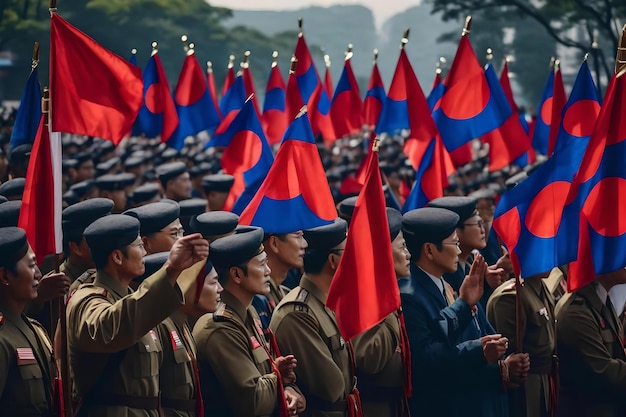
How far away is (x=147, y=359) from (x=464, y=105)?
637 cm

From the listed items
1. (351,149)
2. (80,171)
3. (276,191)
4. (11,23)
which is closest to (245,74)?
(80,171)

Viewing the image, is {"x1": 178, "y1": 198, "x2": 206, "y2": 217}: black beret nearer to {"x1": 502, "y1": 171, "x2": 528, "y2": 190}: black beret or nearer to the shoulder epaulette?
{"x1": 502, "y1": 171, "x2": 528, "y2": 190}: black beret

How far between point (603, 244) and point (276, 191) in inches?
84.1

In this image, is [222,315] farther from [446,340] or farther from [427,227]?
[427,227]

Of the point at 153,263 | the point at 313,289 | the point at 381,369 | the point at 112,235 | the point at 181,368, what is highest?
the point at 112,235

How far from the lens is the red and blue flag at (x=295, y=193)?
784 centimetres

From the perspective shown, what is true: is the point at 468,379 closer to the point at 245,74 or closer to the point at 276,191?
the point at 276,191

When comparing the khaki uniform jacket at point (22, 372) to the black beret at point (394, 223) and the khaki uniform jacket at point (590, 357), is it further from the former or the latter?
the khaki uniform jacket at point (590, 357)

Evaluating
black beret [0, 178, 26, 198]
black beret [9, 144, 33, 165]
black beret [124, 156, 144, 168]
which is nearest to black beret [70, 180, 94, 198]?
black beret [9, 144, 33, 165]

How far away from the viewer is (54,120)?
6367 mm

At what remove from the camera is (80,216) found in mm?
7824

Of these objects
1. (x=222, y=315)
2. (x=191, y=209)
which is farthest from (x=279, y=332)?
(x=191, y=209)

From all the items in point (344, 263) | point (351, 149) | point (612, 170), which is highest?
point (612, 170)

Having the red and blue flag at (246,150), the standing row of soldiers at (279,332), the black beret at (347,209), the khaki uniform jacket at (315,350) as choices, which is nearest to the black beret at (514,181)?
the black beret at (347,209)
